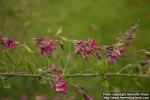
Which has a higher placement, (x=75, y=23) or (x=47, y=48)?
(x=75, y=23)

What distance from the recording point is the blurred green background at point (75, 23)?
2.42 meters

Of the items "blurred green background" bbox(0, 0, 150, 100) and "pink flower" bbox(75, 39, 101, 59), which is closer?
"pink flower" bbox(75, 39, 101, 59)

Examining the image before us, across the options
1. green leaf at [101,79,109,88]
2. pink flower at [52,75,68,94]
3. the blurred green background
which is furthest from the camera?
the blurred green background

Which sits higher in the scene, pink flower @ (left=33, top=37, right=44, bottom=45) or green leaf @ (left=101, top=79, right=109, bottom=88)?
pink flower @ (left=33, top=37, right=44, bottom=45)

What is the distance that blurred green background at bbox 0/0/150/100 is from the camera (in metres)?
2.42

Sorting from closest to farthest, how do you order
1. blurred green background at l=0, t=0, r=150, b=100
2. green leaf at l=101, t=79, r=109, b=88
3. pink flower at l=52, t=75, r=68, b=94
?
1. pink flower at l=52, t=75, r=68, b=94
2. green leaf at l=101, t=79, r=109, b=88
3. blurred green background at l=0, t=0, r=150, b=100

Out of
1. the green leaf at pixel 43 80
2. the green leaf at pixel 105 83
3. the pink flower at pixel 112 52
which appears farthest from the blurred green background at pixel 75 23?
the pink flower at pixel 112 52

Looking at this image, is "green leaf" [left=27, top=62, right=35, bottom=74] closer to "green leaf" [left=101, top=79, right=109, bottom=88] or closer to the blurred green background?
"green leaf" [left=101, top=79, right=109, bottom=88]

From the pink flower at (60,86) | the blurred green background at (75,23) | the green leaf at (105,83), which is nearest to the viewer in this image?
the pink flower at (60,86)

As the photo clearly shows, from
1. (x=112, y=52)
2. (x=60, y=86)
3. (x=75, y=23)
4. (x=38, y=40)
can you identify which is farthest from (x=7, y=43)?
(x=75, y=23)

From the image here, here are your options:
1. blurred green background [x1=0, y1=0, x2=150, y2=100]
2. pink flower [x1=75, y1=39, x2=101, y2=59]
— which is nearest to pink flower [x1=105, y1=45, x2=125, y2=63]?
pink flower [x1=75, y1=39, x2=101, y2=59]

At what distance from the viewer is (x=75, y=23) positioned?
3.42 metres

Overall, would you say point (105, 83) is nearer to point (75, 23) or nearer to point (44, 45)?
point (44, 45)

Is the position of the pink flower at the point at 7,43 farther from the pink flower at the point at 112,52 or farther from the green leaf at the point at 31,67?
the pink flower at the point at 112,52
